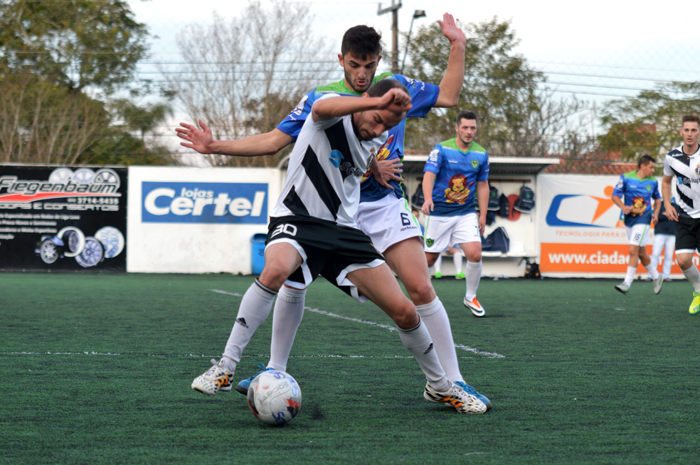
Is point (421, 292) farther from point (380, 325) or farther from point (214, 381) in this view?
point (380, 325)

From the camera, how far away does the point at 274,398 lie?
3205mm

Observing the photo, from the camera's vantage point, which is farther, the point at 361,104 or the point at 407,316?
the point at 407,316

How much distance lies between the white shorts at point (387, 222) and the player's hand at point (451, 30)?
3.16 ft

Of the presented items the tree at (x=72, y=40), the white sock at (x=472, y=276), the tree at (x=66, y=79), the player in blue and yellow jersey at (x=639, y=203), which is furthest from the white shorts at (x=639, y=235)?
the tree at (x=72, y=40)

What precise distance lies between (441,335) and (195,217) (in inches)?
574

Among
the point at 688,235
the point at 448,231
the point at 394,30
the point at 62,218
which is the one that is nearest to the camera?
→ the point at 448,231

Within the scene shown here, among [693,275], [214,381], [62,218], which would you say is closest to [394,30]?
[62,218]

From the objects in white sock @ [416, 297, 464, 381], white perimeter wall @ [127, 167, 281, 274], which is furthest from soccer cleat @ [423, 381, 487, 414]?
white perimeter wall @ [127, 167, 281, 274]

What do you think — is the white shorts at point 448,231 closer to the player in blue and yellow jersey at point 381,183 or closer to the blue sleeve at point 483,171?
the blue sleeve at point 483,171

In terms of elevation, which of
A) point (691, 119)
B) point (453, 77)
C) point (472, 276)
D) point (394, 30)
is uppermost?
point (394, 30)

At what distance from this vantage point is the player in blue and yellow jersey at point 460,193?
7.82 meters

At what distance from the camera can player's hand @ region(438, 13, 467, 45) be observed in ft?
13.5

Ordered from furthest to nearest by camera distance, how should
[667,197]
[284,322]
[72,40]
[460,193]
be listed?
[72,40], [667,197], [460,193], [284,322]

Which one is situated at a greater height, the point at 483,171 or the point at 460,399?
the point at 483,171
